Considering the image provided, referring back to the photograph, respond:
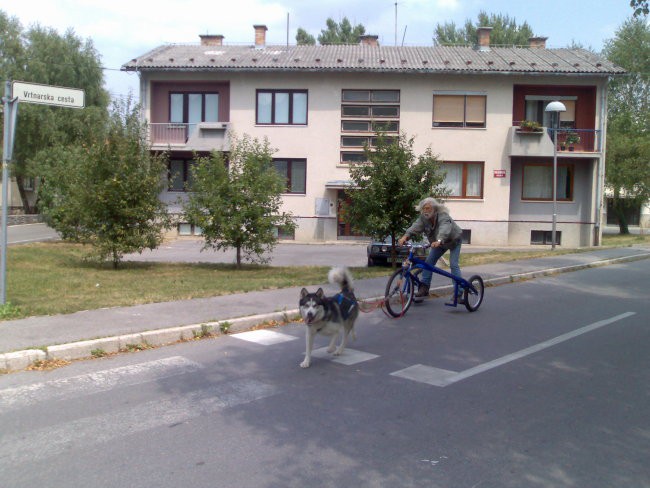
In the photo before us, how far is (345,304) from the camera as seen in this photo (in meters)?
7.27

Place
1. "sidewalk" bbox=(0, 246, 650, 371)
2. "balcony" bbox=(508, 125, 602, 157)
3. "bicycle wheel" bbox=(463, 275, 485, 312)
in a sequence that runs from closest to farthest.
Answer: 1. "sidewalk" bbox=(0, 246, 650, 371)
2. "bicycle wheel" bbox=(463, 275, 485, 312)
3. "balcony" bbox=(508, 125, 602, 157)

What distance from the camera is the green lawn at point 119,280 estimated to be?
32.5ft

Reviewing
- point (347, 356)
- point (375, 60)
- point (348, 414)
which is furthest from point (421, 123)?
point (348, 414)

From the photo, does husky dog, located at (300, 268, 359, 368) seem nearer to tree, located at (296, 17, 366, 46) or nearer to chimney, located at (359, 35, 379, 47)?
chimney, located at (359, 35, 379, 47)

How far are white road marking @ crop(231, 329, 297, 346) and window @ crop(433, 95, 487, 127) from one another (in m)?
22.1

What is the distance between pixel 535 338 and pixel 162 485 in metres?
5.88

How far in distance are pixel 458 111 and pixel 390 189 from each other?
15.7 meters

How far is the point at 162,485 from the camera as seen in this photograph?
12.9ft

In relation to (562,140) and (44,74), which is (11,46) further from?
(562,140)

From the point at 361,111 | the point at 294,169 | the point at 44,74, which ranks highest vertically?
the point at 44,74

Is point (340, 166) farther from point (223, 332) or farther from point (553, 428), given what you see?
point (553, 428)

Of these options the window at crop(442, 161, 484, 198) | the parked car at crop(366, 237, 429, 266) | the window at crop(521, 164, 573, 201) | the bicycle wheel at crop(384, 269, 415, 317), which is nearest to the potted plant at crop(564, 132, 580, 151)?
the window at crop(521, 164, 573, 201)

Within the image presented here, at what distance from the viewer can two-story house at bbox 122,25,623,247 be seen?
28.4m

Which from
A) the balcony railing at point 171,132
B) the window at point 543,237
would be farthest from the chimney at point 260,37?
the window at point 543,237
